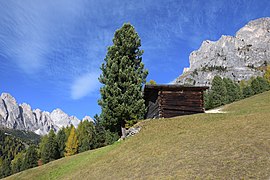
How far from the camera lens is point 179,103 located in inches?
1168

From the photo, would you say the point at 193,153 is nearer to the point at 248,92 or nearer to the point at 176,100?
the point at 176,100

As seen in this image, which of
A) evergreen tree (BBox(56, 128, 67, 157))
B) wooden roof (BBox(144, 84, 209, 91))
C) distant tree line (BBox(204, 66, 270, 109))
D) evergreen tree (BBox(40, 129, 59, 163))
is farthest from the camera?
evergreen tree (BBox(56, 128, 67, 157))

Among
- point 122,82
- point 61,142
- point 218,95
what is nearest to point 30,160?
point 61,142

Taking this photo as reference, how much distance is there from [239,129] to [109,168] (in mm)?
10155

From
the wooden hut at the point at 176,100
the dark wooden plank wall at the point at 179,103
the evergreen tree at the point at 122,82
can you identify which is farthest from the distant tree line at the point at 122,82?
the dark wooden plank wall at the point at 179,103

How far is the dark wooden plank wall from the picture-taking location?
2875 cm

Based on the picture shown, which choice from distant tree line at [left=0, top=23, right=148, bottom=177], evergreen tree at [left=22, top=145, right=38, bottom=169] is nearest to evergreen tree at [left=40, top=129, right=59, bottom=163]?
evergreen tree at [left=22, top=145, right=38, bottom=169]

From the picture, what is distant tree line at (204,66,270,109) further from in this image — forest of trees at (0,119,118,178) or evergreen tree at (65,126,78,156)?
evergreen tree at (65,126,78,156)

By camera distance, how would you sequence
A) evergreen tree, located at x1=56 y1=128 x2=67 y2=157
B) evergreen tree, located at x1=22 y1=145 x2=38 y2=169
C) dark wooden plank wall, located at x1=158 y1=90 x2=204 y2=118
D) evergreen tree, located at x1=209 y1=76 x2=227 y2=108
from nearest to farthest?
dark wooden plank wall, located at x1=158 y1=90 x2=204 y2=118, evergreen tree, located at x1=209 y1=76 x2=227 y2=108, evergreen tree, located at x1=22 y1=145 x2=38 y2=169, evergreen tree, located at x1=56 y1=128 x2=67 y2=157

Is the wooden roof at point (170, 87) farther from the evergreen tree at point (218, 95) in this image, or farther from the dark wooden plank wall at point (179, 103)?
the evergreen tree at point (218, 95)

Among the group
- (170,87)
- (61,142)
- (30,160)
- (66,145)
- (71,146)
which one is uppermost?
(170,87)

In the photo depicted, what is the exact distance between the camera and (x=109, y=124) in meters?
32.4

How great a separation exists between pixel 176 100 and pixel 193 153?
14.8 meters

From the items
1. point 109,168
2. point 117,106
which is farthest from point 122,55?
point 109,168
